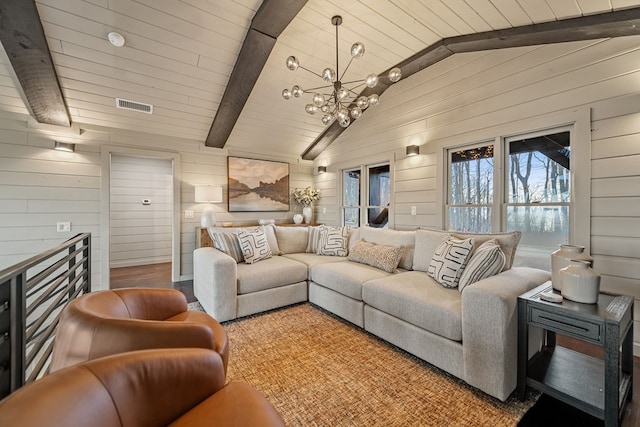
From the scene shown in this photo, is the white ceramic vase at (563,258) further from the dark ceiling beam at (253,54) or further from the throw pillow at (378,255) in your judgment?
the dark ceiling beam at (253,54)

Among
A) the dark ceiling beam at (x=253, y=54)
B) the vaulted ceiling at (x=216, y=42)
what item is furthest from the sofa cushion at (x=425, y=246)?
the dark ceiling beam at (x=253, y=54)

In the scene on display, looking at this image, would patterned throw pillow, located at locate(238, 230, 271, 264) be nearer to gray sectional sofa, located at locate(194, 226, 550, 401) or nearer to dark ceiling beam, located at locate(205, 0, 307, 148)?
gray sectional sofa, located at locate(194, 226, 550, 401)

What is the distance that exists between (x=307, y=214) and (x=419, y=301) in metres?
3.50

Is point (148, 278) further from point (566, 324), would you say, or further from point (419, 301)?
point (566, 324)

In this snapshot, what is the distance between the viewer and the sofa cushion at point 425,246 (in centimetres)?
271

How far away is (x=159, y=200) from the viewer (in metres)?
5.89

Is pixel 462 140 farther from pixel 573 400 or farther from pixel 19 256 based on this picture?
pixel 19 256

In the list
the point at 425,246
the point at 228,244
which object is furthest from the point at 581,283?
the point at 228,244

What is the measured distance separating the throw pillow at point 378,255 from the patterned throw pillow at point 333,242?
369mm

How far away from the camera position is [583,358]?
1.82 metres

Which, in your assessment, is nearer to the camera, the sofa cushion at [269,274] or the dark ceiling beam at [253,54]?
the dark ceiling beam at [253,54]

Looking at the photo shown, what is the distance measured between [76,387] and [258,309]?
2.24 meters

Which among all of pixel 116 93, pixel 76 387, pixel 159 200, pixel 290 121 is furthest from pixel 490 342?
pixel 159 200

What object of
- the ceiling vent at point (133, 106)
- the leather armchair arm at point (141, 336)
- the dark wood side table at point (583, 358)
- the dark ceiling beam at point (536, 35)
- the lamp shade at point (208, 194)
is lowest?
the dark wood side table at point (583, 358)
